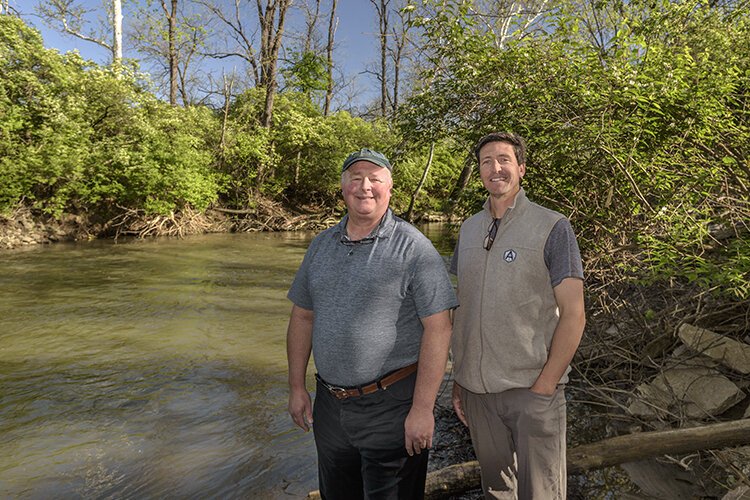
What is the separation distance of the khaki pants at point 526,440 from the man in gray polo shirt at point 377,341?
384 millimetres

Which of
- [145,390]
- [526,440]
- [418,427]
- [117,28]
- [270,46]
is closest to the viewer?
[418,427]

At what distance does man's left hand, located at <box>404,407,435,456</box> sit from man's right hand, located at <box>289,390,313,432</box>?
2.19 feet

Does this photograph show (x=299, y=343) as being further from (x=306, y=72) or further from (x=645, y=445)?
(x=306, y=72)

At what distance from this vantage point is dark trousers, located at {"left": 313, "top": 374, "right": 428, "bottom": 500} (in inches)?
A: 98.0

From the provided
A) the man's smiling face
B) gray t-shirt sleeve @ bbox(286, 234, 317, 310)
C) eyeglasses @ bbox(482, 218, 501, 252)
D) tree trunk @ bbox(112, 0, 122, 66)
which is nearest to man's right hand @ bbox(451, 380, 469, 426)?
eyeglasses @ bbox(482, 218, 501, 252)

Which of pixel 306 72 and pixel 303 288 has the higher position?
pixel 306 72

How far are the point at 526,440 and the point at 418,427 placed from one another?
563mm

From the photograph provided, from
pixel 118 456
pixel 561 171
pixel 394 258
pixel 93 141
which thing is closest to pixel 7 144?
pixel 93 141

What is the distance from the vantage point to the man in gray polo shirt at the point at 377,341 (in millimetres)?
2418

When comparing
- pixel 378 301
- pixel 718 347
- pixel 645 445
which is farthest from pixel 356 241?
pixel 718 347

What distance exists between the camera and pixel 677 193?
16.5 feet

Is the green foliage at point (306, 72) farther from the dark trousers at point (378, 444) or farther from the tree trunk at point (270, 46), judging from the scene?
the dark trousers at point (378, 444)

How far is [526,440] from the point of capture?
2521mm

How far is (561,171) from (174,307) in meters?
7.64
